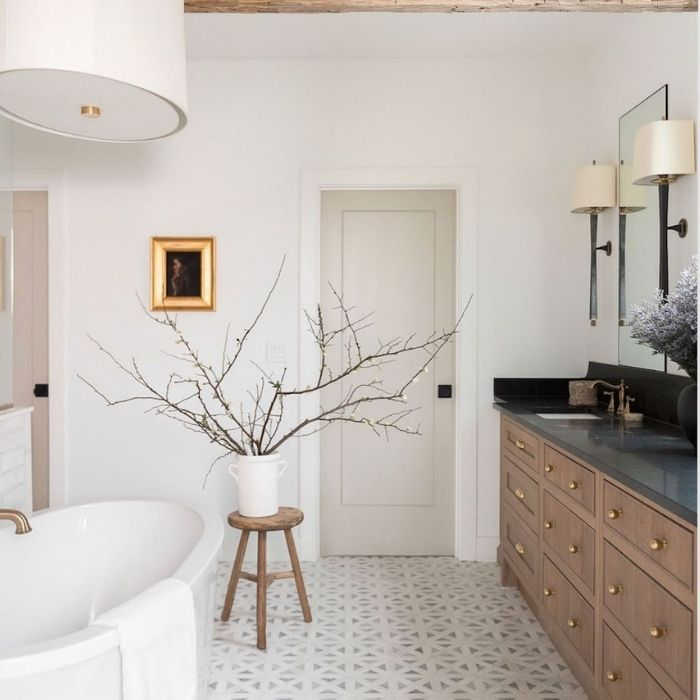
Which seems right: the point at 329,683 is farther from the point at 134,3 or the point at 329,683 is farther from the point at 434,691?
the point at 134,3

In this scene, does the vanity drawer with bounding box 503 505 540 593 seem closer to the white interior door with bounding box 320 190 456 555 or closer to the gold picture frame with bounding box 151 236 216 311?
the white interior door with bounding box 320 190 456 555

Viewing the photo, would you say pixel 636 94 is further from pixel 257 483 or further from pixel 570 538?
pixel 257 483

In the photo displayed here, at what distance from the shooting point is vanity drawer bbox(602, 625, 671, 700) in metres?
1.76

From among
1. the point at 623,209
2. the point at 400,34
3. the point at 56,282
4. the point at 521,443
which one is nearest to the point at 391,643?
the point at 521,443

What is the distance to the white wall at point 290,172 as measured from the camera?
3.77 meters

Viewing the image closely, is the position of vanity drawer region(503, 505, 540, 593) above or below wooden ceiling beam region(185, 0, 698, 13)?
below

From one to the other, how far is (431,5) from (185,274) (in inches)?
80.1

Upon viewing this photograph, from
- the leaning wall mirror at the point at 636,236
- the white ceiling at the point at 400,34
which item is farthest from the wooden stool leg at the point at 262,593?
the white ceiling at the point at 400,34

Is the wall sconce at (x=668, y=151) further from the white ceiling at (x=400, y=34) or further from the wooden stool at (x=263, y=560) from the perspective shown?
the wooden stool at (x=263, y=560)

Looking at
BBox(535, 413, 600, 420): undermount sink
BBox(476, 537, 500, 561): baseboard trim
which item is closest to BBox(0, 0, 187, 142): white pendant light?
BBox(535, 413, 600, 420): undermount sink

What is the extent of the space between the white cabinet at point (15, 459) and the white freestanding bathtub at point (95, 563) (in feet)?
0.83

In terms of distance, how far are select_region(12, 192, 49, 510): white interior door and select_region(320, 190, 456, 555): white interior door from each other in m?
1.62

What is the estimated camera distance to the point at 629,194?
3135 mm

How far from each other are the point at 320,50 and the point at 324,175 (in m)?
0.64
